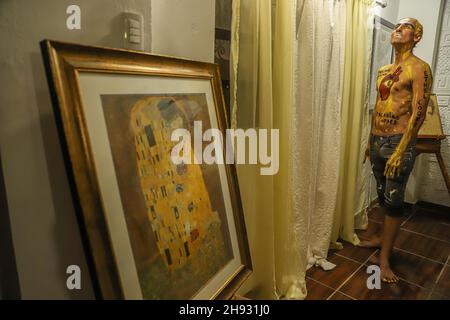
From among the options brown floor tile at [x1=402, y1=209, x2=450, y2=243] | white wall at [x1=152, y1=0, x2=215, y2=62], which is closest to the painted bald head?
white wall at [x1=152, y1=0, x2=215, y2=62]

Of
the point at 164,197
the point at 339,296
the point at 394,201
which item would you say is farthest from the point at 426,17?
the point at 164,197

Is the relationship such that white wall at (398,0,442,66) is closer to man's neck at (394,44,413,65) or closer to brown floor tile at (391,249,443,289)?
man's neck at (394,44,413,65)

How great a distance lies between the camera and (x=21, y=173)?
0.73 meters

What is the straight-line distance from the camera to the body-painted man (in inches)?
66.6

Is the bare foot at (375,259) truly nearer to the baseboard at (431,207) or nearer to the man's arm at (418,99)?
the man's arm at (418,99)

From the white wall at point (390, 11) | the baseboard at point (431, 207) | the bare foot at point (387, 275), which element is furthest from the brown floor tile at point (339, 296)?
the white wall at point (390, 11)

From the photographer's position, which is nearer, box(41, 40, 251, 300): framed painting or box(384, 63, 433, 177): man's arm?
box(41, 40, 251, 300): framed painting

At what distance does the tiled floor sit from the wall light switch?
1.59m

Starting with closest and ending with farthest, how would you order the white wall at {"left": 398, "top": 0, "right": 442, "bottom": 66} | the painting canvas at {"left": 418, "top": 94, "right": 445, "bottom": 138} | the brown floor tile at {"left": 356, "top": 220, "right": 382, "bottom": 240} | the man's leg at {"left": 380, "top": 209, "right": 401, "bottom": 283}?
the man's leg at {"left": 380, "top": 209, "right": 401, "bottom": 283} < the brown floor tile at {"left": 356, "top": 220, "right": 382, "bottom": 240} < the painting canvas at {"left": 418, "top": 94, "right": 445, "bottom": 138} < the white wall at {"left": 398, "top": 0, "right": 442, "bottom": 66}

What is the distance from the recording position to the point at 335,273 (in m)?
1.91

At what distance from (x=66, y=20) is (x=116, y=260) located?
0.64 metres

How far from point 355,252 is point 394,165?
31.7 inches

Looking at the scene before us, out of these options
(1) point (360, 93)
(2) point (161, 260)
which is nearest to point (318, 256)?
(1) point (360, 93)

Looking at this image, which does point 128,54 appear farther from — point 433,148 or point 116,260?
point 433,148
